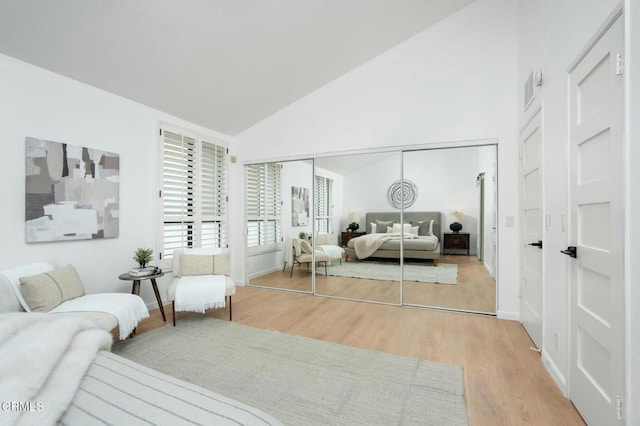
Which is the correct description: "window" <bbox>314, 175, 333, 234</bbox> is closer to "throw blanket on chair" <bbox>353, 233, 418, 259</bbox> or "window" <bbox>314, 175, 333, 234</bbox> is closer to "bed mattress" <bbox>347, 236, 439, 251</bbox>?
"throw blanket on chair" <bbox>353, 233, 418, 259</bbox>

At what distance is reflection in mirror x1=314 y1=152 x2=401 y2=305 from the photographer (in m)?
4.00

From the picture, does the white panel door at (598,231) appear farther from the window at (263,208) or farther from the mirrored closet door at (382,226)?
the window at (263,208)

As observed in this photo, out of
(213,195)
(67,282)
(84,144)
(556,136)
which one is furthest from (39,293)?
(556,136)

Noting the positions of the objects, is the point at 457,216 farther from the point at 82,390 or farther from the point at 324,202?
the point at 82,390

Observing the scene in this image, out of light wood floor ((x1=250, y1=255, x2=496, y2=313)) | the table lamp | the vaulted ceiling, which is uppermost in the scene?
the vaulted ceiling

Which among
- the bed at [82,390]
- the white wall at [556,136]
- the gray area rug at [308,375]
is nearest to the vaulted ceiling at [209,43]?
the white wall at [556,136]

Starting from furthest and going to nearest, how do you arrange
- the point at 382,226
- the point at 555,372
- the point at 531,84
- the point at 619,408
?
the point at 382,226
the point at 531,84
the point at 555,372
the point at 619,408

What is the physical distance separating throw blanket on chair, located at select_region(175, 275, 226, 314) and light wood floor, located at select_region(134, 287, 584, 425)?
1.13ft

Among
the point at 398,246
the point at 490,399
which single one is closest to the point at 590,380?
the point at 490,399

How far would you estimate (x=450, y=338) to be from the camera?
2814 mm

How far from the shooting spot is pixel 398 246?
156 inches

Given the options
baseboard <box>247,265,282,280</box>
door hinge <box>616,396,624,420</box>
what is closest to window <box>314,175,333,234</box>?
baseboard <box>247,265,282,280</box>

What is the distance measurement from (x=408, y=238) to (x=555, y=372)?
206cm

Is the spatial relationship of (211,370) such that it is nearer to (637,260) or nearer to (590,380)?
(590,380)
